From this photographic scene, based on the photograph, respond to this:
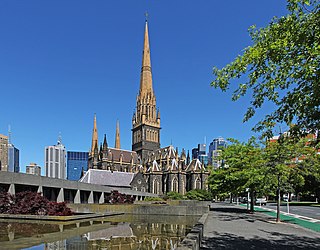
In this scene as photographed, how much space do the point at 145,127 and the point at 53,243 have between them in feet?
326

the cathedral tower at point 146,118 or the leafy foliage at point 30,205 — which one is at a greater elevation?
the cathedral tower at point 146,118

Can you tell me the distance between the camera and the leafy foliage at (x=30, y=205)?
80.0 feet

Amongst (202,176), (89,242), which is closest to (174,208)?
(89,242)

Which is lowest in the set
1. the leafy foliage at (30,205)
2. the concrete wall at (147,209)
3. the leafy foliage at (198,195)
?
the leafy foliage at (198,195)

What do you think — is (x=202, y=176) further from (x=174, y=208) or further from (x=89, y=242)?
(x=89, y=242)

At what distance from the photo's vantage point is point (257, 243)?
482 inches

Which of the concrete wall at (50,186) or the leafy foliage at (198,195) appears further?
the leafy foliage at (198,195)

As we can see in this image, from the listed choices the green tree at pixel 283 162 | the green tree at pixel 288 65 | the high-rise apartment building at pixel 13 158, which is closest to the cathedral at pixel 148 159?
the green tree at pixel 283 162

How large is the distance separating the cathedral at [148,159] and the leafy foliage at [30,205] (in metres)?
56.4

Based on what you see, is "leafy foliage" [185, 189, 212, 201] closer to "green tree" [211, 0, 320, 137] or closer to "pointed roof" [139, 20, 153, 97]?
"pointed roof" [139, 20, 153, 97]

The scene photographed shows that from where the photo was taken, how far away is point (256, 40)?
25.2 feet

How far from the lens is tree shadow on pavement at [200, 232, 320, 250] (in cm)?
1132

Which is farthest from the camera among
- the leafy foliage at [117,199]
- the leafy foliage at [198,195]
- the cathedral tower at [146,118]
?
the cathedral tower at [146,118]

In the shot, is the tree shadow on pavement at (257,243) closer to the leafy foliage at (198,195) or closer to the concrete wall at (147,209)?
the concrete wall at (147,209)
